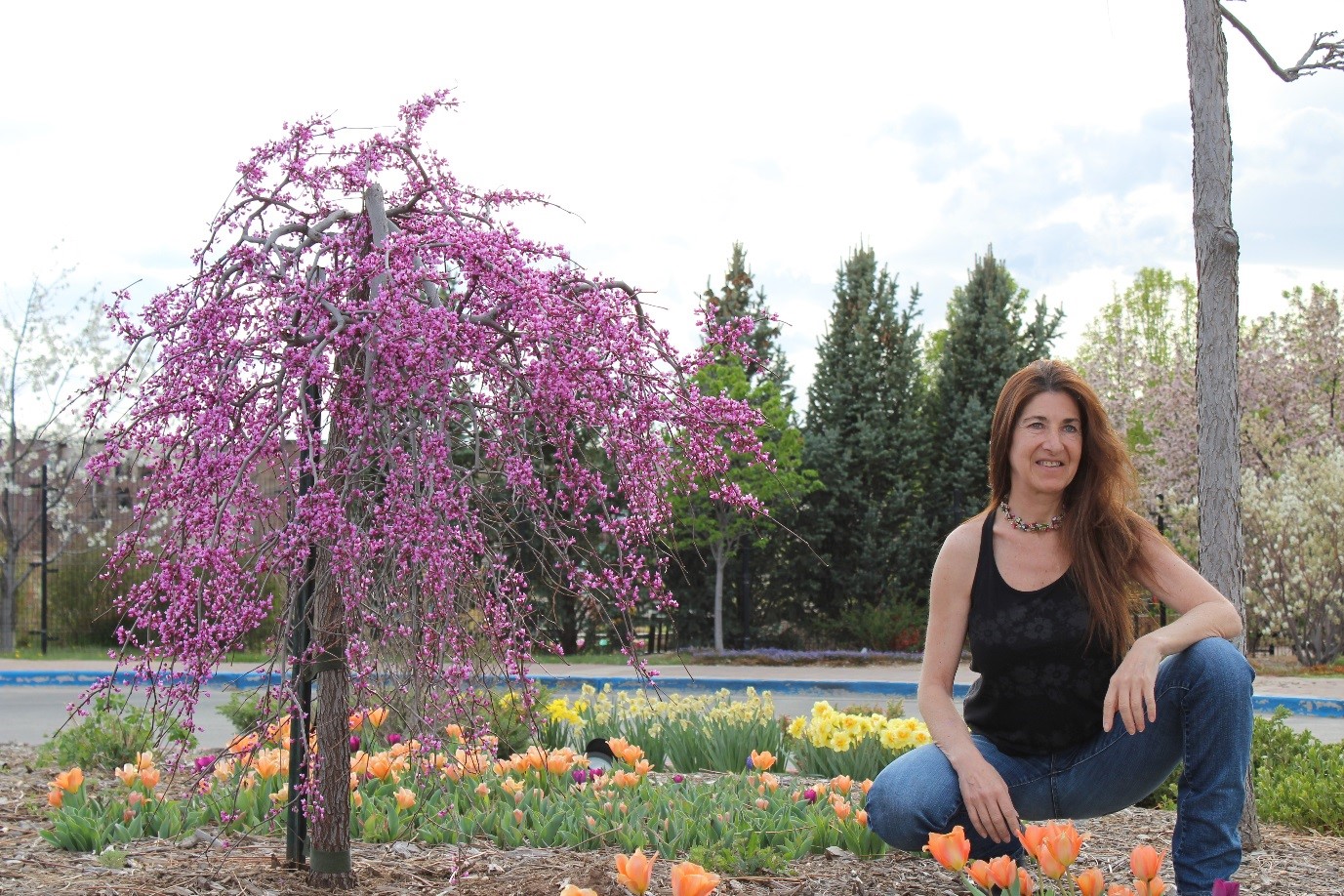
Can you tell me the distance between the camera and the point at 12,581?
1767 centimetres

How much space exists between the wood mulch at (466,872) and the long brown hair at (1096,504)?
94 cm

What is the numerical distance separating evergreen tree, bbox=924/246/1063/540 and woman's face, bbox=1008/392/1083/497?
→ 1472cm

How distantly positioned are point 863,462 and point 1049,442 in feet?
50.5

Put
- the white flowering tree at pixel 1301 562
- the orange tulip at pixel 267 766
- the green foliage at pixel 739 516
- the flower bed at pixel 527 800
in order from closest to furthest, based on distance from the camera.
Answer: the flower bed at pixel 527 800 < the orange tulip at pixel 267 766 < the white flowering tree at pixel 1301 562 < the green foliage at pixel 739 516

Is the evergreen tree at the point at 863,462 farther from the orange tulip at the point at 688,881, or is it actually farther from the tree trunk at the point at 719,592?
the orange tulip at the point at 688,881

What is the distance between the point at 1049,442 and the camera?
2.96m

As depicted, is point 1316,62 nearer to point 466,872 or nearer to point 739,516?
point 466,872

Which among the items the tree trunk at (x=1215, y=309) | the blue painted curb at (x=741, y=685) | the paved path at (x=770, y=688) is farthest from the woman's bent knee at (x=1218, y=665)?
the blue painted curb at (x=741, y=685)

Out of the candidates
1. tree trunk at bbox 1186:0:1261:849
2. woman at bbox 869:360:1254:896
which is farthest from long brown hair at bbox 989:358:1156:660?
tree trunk at bbox 1186:0:1261:849

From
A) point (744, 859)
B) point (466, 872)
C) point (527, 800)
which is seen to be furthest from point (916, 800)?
point (527, 800)

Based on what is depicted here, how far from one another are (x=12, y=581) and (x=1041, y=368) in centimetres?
1848

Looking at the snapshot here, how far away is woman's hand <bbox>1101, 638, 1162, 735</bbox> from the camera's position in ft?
8.60

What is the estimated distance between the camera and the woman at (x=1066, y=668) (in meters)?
2.69

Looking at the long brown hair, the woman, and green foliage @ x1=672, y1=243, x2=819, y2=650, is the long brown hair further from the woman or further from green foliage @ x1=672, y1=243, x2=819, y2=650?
green foliage @ x1=672, y1=243, x2=819, y2=650
